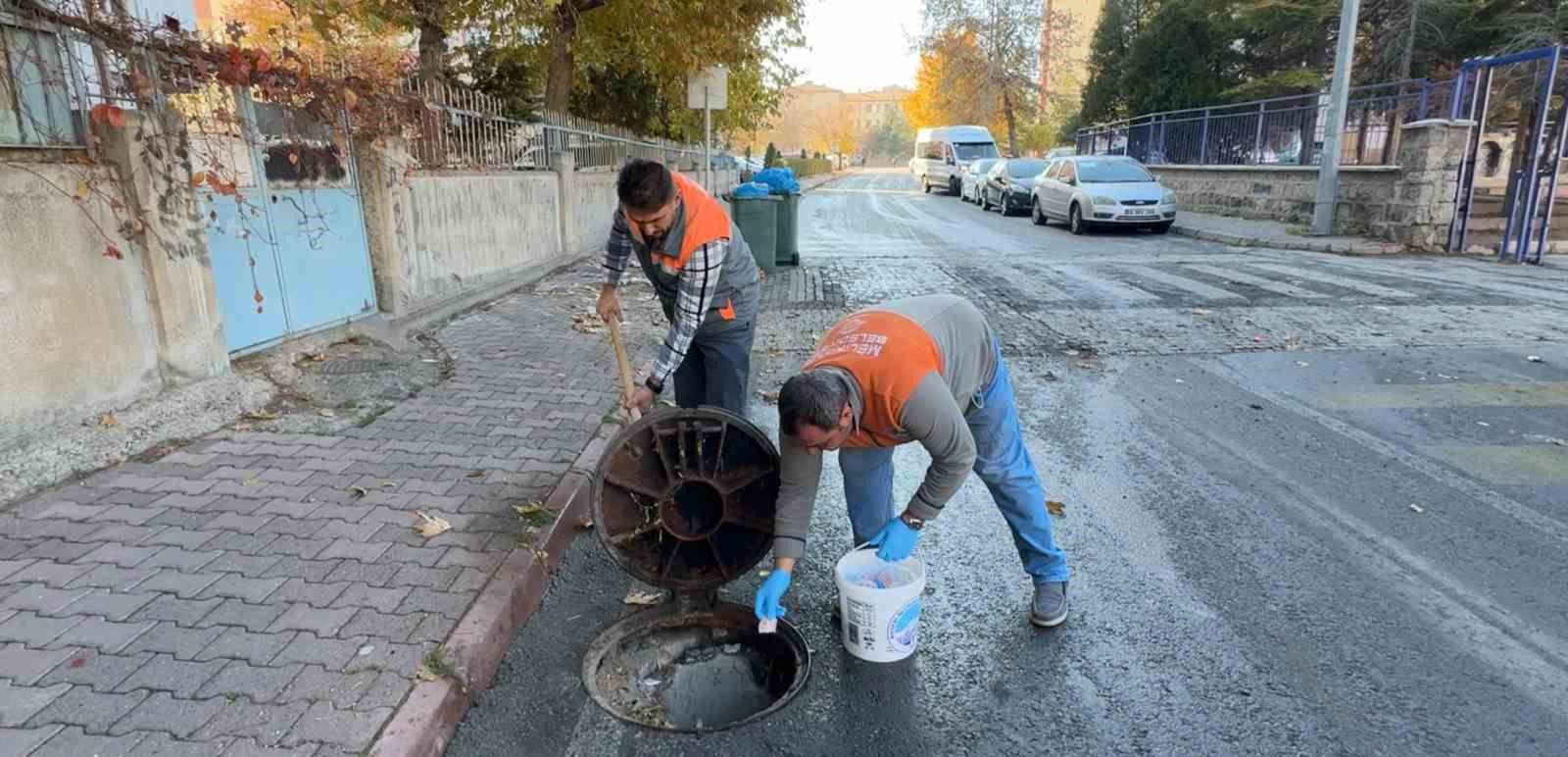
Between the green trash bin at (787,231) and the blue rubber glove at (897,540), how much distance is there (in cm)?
939

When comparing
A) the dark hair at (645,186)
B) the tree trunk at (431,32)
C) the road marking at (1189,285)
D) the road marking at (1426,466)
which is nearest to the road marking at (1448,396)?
the road marking at (1426,466)

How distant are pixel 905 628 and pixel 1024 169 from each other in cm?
2197

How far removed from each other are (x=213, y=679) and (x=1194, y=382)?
20.3ft

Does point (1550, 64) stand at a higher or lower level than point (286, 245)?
higher

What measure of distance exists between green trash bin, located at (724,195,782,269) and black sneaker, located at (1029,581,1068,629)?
8.73 meters

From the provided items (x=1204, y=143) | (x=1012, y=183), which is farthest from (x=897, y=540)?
(x=1204, y=143)

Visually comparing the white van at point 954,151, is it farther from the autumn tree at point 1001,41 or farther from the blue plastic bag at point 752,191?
the blue plastic bag at point 752,191

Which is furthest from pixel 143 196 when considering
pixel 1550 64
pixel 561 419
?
pixel 1550 64

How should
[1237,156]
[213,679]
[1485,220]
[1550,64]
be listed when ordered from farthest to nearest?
1. [1237,156]
2. [1485,220]
3. [1550,64]
4. [213,679]

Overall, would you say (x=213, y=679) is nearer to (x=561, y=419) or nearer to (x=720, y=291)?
(x=720, y=291)

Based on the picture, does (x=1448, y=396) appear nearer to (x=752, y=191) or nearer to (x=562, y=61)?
(x=752, y=191)

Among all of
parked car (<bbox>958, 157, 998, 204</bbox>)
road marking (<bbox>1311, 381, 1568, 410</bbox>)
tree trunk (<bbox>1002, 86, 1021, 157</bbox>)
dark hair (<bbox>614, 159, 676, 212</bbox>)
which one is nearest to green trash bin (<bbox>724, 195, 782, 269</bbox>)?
road marking (<bbox>1311, 381, 1568, 410</bbox>)

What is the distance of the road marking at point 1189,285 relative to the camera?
959 cm

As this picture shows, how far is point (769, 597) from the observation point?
2.76 m
